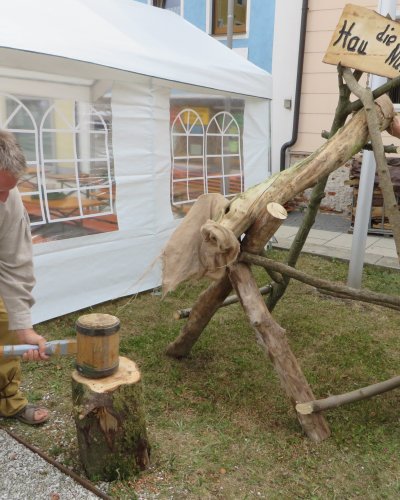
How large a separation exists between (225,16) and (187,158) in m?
5.58

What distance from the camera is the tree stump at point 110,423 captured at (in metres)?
2.05

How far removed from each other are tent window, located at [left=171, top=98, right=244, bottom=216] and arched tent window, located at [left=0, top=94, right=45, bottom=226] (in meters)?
1.41

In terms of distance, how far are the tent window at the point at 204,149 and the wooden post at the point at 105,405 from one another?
115 inches

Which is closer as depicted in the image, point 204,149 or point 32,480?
point 32,480

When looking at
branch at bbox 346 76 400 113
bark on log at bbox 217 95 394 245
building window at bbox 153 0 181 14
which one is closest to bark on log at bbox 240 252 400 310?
bark on log at bbox 217 95 394 245

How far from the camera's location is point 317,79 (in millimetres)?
8117

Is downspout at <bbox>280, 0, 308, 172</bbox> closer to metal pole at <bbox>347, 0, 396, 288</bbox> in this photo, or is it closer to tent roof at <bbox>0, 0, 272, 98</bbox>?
tent roof at <bbox>0, 0, 272, 98</bbox>

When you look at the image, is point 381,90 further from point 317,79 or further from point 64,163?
point 317,79

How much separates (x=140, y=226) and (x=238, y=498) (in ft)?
9.25

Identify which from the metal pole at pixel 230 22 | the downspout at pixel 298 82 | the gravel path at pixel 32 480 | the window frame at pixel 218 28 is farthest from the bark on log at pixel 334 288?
the window frame at pixel 218 28

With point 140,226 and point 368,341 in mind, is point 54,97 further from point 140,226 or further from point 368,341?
point 368,341

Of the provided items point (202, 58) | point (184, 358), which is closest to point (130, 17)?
point (202, 58)

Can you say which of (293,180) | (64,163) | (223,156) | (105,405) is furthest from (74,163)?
(105,405)

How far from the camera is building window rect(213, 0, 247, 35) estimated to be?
8.93 meters
